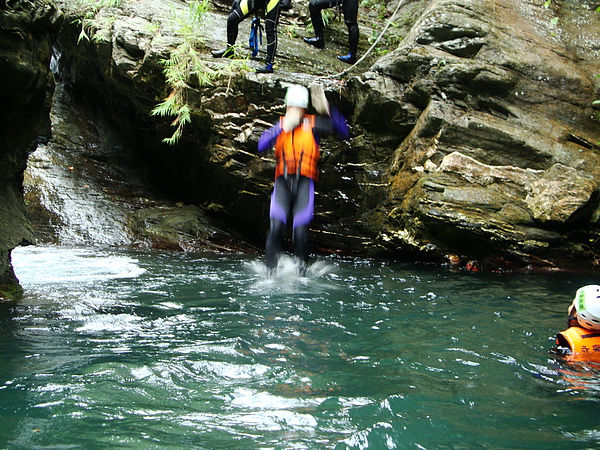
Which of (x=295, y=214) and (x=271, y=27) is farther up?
(x=271, y=27)

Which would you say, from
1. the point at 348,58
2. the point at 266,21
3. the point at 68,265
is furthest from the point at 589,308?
the point at 348,58

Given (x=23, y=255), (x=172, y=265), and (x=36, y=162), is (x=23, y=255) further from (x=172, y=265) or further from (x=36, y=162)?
(x=36, y=162)

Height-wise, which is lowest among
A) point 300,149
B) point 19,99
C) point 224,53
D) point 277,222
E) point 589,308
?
point 277,222

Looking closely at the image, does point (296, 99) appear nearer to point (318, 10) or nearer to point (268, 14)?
point (268, 14)

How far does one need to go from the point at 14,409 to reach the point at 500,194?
761 cm

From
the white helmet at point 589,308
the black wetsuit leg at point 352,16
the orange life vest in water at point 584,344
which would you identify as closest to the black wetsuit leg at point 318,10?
the black wetsuit leg at point 352,16

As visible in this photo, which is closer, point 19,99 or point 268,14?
point 19,99

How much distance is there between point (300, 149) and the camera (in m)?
6.70

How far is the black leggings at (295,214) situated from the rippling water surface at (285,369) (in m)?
0.67

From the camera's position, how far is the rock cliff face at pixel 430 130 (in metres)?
7.85

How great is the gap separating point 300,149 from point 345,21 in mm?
5338

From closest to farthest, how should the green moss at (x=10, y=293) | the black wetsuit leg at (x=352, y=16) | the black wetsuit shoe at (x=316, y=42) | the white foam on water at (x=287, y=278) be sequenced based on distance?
the green moss at (x=10, y=293) < the white foam on water at (x=287, y=278) < the black wetsuit leg at (x=352, y=16) < the black wetsuit shoe at (x=316, y=42)

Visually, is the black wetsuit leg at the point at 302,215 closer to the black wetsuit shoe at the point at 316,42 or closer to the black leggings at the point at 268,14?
the black leggings at the point at 268,14

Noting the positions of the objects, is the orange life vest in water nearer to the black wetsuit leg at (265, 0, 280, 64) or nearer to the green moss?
the green moss
